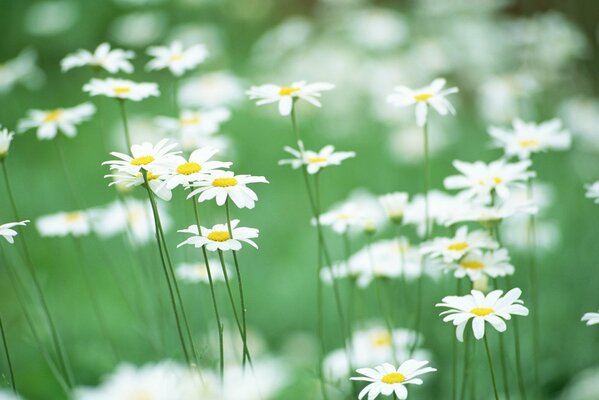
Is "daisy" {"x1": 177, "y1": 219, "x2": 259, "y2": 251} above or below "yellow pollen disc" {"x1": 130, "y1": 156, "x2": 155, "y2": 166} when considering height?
below

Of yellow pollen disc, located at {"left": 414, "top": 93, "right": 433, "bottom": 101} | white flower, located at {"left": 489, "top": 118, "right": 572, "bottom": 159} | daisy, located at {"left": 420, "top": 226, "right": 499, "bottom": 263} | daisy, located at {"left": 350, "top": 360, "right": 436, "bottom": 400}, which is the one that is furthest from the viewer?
white flower, located at {"left": 489, "top": 118, "right": 572, "bottom": 159}

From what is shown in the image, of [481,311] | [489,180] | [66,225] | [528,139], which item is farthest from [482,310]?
[66,225]

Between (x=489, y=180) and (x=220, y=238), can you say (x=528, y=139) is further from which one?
(x=220, y=238)

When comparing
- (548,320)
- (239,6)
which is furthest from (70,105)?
(548,320)

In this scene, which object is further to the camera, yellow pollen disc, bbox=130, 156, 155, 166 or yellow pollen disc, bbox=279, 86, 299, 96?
yellow pollen disc, bbox=279, 86, 299, 96

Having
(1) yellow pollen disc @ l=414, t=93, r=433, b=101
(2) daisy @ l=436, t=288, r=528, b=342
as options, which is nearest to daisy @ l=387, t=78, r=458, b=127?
(1) yellow pollen disc @ l=414, t=93, r=433, b=101

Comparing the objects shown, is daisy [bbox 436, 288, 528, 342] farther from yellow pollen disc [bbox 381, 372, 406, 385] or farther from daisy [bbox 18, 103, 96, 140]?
daisy [bbox 18, 103, 96, 140]

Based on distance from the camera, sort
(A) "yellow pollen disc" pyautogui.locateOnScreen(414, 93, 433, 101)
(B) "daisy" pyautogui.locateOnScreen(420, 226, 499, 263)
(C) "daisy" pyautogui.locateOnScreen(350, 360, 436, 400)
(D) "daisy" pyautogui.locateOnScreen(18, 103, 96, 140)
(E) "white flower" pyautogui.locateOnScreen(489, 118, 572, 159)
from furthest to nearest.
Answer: (D) "daisy" pyautogui.locateOnScreen(18, 103, 96, 140) → (E) "white flower" pyautogui.locateOnScreen(489, 118, 572, 159) → (A) "yellow pollen disc" pyautogui.locateOnScreen(414, 93, 433, 101) → (B) "daisy" pyautogui.locateOnScreen(420, 226, 499, 263) → (C) "daisy" pyautogui.locateOnScreen(350, 360, 436, 400)

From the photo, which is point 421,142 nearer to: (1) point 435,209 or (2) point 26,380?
(1) point 435,209
